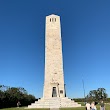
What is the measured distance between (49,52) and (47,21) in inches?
244

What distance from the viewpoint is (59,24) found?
139 feet

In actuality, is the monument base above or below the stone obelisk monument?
below

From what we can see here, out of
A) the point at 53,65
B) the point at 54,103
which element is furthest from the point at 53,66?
the point at 54,103

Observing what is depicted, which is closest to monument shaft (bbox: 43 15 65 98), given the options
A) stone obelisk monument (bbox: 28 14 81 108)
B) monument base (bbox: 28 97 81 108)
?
stone obelisk monument (bbox: 28 14 81 108)

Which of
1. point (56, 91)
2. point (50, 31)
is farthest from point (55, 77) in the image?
point (50, 31)

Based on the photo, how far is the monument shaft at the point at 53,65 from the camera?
1540 inches

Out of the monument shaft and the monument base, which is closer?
the monument base

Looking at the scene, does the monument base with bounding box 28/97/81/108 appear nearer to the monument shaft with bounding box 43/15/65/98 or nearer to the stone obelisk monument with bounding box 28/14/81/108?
the stone obelisk monument with bounding box 28/14/81/108

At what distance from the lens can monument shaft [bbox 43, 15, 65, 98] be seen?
3912 centimetres

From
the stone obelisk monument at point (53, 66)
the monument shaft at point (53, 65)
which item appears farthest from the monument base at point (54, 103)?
the monument shaft at point (53, 65)

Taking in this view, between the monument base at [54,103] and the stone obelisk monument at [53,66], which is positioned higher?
the stone obelisk monument at [53,66]

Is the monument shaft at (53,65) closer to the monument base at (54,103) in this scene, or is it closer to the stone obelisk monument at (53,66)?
the stone obelisk monument at (53,66)

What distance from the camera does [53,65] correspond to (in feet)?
130

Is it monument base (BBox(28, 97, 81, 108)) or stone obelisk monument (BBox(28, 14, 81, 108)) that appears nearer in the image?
monument base (BBox(28, 97, 81, 108))
